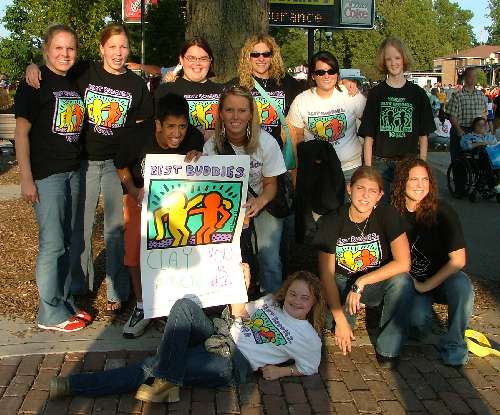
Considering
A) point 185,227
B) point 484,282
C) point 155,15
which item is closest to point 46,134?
point 185,227

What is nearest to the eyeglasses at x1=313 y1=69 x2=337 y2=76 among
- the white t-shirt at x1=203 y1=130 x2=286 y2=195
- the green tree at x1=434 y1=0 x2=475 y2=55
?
the white t-shirt at x1=203 y1=130 x2=286 y2=195

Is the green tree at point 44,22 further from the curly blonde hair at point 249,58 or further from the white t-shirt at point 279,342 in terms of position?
the white t-shirt at point 279,342

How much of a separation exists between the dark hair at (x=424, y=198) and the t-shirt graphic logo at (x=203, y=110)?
4.47 ft

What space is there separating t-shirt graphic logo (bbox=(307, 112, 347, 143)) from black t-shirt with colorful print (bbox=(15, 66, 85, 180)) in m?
1.74

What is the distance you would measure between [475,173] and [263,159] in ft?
21.4

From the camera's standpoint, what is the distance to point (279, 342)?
3939 mm

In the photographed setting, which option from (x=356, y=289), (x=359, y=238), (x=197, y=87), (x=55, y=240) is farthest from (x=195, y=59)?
(x=356, y=289)

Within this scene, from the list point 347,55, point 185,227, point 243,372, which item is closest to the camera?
point 243,372

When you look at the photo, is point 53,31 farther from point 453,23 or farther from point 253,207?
point 453,23

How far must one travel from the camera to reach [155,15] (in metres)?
19.4

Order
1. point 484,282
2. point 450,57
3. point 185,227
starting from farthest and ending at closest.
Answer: point 450,57 < point 484,282 < point 185,227

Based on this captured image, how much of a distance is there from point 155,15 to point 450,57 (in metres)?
79.6

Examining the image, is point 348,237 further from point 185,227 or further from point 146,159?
point 146,159

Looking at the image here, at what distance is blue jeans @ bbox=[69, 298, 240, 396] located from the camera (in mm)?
3633
